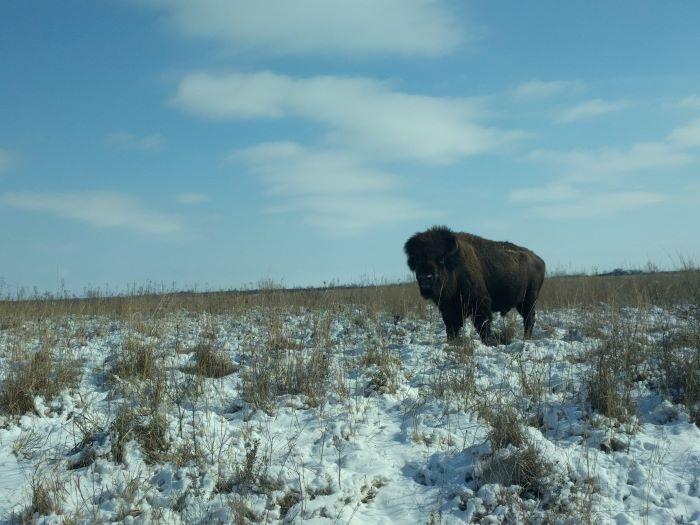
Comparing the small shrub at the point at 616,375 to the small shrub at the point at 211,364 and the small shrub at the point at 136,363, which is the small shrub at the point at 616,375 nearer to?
the small shrub at the point at 211,364

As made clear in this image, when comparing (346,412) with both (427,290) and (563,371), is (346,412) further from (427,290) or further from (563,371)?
(427,290)

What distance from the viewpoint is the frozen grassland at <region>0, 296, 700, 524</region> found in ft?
14.9

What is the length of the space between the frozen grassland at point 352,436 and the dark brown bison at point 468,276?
8.41 ft

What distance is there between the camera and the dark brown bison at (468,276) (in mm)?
11016

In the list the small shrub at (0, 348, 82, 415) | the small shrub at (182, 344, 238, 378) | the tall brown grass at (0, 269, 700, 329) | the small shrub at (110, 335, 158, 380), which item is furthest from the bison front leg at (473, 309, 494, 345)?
the small shrub at (0, 348, 82, 415)

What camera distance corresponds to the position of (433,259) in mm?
11016

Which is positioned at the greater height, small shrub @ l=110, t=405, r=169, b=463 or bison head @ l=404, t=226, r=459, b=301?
bison head @ l=404, t=226, r=459, b=301

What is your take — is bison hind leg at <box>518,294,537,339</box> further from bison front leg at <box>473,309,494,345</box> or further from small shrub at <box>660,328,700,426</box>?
small shrub at <box>660,328,700,426</box>

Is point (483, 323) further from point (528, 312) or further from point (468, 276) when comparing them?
point (528, 312)

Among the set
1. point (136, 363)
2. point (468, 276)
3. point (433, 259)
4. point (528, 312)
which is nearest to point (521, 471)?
point (136, 363)

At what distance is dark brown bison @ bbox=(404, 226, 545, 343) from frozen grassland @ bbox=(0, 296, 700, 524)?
8.41ft

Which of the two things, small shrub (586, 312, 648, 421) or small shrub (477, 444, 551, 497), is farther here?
small shrub (586, 312, 648, 421)

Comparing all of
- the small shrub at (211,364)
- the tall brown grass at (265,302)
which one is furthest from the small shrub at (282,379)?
the tall brown grass at (265,302)

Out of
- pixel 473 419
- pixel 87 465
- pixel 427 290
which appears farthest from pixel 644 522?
pixel 427 290
